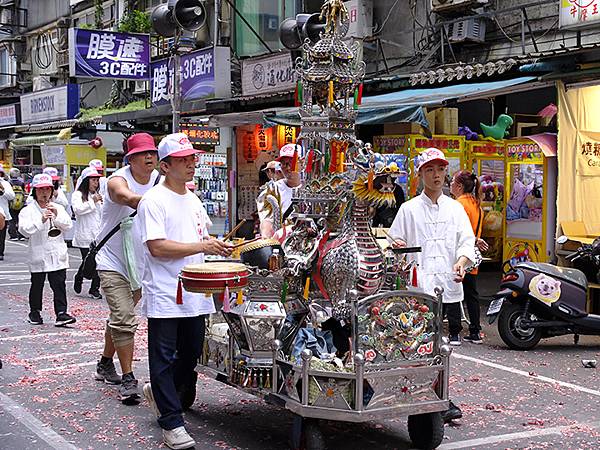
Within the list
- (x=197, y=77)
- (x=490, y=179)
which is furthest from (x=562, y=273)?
(x=197, y=77)

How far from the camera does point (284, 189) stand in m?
8.37

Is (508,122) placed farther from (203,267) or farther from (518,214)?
(203,267)

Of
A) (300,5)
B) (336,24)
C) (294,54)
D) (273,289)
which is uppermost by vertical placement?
(300,5)

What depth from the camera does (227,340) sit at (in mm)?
5840

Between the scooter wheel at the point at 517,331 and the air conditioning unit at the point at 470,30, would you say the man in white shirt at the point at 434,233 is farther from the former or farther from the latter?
the air conditioning unit at the point at 470,30

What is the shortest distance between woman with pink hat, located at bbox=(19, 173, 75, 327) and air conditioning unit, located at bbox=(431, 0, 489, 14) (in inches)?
302

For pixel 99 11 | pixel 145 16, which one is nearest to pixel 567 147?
pixel 145 16

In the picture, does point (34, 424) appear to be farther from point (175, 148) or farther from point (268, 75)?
point (268, 75)

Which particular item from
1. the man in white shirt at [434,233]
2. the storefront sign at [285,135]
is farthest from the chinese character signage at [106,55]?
the man in white shirt at [434,233]

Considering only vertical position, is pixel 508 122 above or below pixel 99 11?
below

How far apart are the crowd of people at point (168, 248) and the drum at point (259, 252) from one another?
0.33 meters

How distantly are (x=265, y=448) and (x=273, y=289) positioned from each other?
1.03 meters

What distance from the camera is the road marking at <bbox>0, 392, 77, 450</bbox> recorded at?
5625mm

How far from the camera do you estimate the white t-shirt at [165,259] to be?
526 centimetres
